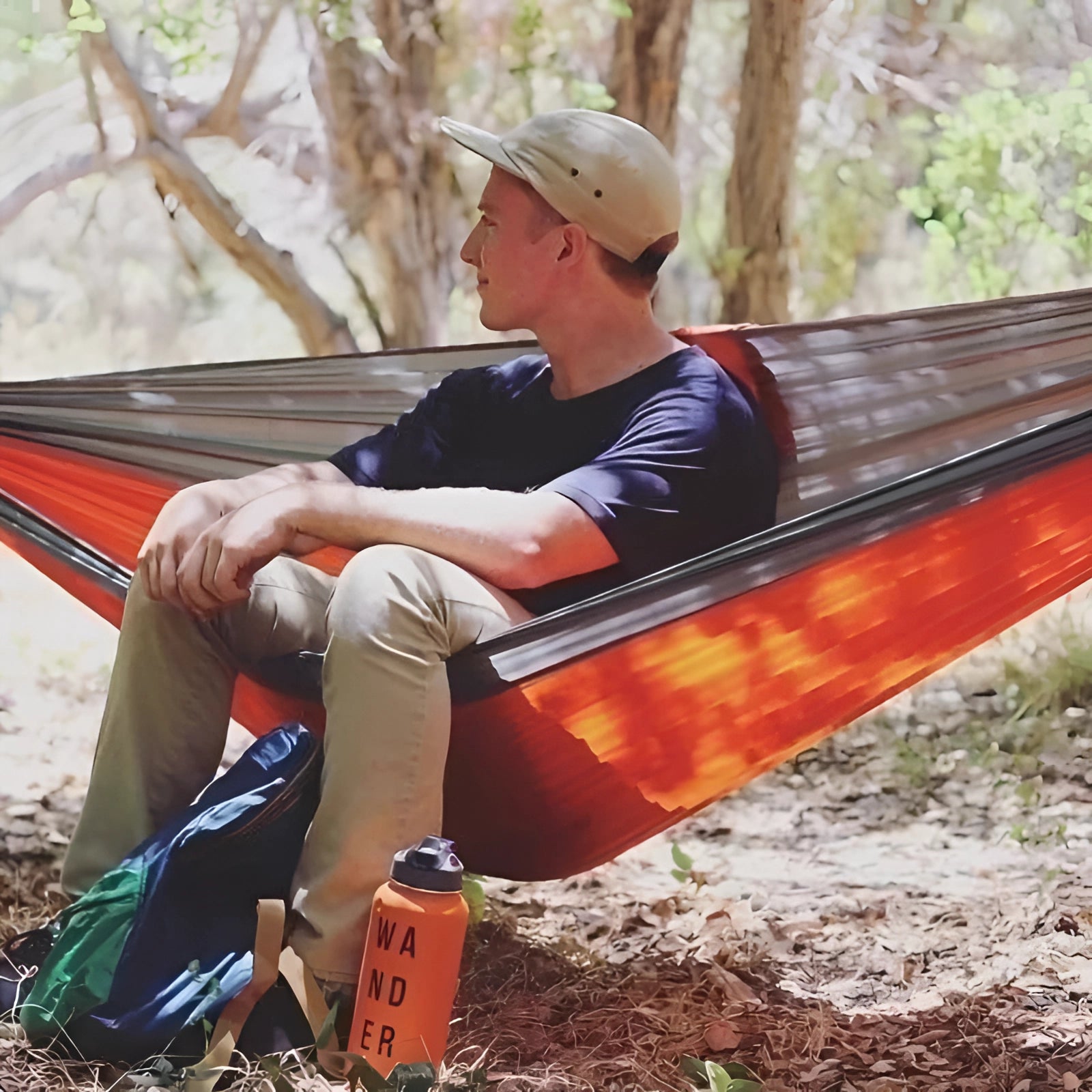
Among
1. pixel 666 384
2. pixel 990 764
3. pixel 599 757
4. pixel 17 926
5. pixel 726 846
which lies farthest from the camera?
pixel 990 764

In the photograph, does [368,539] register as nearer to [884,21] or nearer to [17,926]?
[17,926]

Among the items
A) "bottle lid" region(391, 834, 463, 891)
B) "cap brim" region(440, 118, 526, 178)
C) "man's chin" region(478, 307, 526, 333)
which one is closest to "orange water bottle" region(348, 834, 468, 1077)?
"bottle lid" region(391, 834, 463, 891)

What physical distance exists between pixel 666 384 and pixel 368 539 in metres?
0.43

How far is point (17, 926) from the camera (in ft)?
6.12

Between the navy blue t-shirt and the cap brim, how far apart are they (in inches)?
10.7

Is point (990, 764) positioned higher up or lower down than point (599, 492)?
lower down

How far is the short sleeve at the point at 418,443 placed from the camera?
1.84 m

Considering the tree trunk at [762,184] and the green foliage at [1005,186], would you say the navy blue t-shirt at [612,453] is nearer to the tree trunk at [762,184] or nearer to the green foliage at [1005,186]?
the tree trunk at [762,184]

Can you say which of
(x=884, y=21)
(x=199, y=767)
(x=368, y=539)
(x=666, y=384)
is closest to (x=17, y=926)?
(x=199, y=767)

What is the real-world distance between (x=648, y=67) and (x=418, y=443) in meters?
1.18

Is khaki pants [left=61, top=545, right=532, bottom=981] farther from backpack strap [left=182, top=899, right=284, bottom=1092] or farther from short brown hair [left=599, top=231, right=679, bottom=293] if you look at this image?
short brown hair [left=599, top=231, right=679, bottom=293]

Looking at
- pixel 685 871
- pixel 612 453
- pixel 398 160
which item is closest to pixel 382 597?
pixel 612 453

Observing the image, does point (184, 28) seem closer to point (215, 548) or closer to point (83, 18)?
point (83, 18)

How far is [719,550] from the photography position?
153 centimetres
